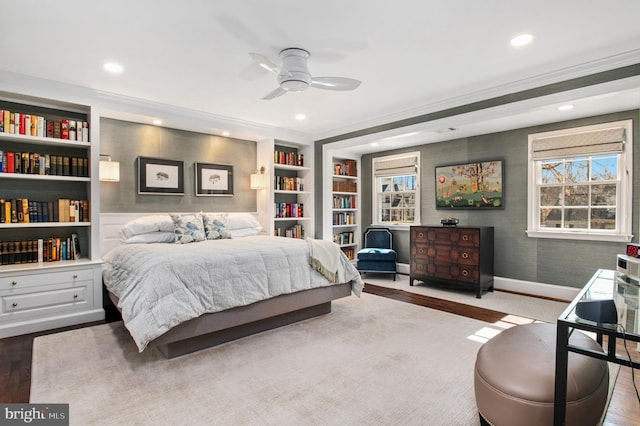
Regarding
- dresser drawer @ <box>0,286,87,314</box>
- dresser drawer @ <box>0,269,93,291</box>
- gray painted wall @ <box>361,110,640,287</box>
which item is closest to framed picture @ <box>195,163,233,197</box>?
dresser drawer @ <box>0,269,93,291</box>

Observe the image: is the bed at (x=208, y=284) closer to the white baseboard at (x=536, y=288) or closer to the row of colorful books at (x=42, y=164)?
the row of colorful books at (x=42, y=164)

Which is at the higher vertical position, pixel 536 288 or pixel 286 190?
pixel 286 190

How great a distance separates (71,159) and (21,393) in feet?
7.88

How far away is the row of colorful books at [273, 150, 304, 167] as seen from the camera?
542cm

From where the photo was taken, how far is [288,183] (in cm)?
559

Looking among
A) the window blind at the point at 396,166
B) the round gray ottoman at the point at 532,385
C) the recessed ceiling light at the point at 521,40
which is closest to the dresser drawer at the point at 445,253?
the window blind at the point at 396,166

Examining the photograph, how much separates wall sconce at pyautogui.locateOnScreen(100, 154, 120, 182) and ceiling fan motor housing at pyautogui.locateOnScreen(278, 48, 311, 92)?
2.30m

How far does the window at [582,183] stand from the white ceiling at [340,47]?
1.26 feet

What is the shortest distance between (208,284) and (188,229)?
59.0 inches

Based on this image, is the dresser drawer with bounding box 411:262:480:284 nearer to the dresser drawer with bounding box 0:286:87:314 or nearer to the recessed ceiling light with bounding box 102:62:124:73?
the dresser drawer with bounding box 0:286:87:314

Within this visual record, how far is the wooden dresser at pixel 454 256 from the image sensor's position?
4.48 meters

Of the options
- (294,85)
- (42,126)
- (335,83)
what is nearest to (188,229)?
(42,126)

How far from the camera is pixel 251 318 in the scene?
9.79ft
